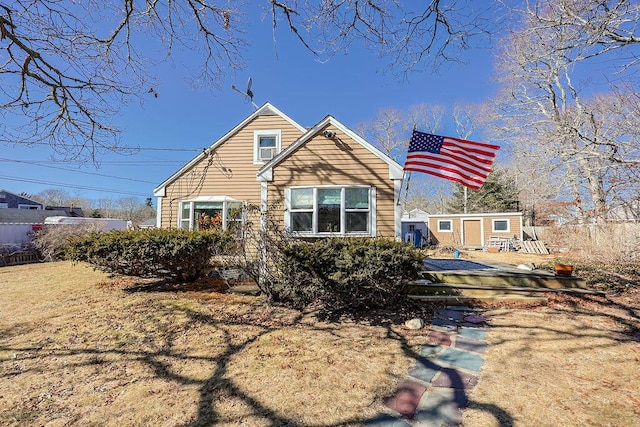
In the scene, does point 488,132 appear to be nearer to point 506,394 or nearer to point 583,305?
point 583,305

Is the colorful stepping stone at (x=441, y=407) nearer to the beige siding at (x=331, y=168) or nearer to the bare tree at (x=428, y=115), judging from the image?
the beige siding at (x=331, y=168)

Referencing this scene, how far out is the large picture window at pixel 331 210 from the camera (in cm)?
793

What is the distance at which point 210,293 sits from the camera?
743 cm

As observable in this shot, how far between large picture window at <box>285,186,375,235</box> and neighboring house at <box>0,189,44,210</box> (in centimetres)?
4291

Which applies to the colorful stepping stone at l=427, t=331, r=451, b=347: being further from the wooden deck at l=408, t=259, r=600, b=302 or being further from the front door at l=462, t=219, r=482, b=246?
the front door at l=462, t=219, r=482, b=246

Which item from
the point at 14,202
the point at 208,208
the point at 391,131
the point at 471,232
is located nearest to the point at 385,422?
the point at 208,208

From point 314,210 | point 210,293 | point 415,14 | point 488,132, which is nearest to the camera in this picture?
point 415,14

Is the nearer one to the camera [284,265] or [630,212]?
[284,265]

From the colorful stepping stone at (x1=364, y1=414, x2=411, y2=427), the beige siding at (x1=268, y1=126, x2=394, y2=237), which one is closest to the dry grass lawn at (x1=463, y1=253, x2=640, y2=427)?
the colorful stepping stone at (x1=364, y1=414, x2=411, y2=427)

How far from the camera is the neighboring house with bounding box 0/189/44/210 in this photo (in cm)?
3444

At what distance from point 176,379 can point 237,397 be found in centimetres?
95

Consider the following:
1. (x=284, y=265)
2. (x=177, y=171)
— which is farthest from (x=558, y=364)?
(x=177, y=171)

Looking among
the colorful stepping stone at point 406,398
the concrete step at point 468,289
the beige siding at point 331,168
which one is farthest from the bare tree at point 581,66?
the colorful stepping stone at point 406,398

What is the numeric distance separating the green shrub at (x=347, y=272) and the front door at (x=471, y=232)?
65.9ft
